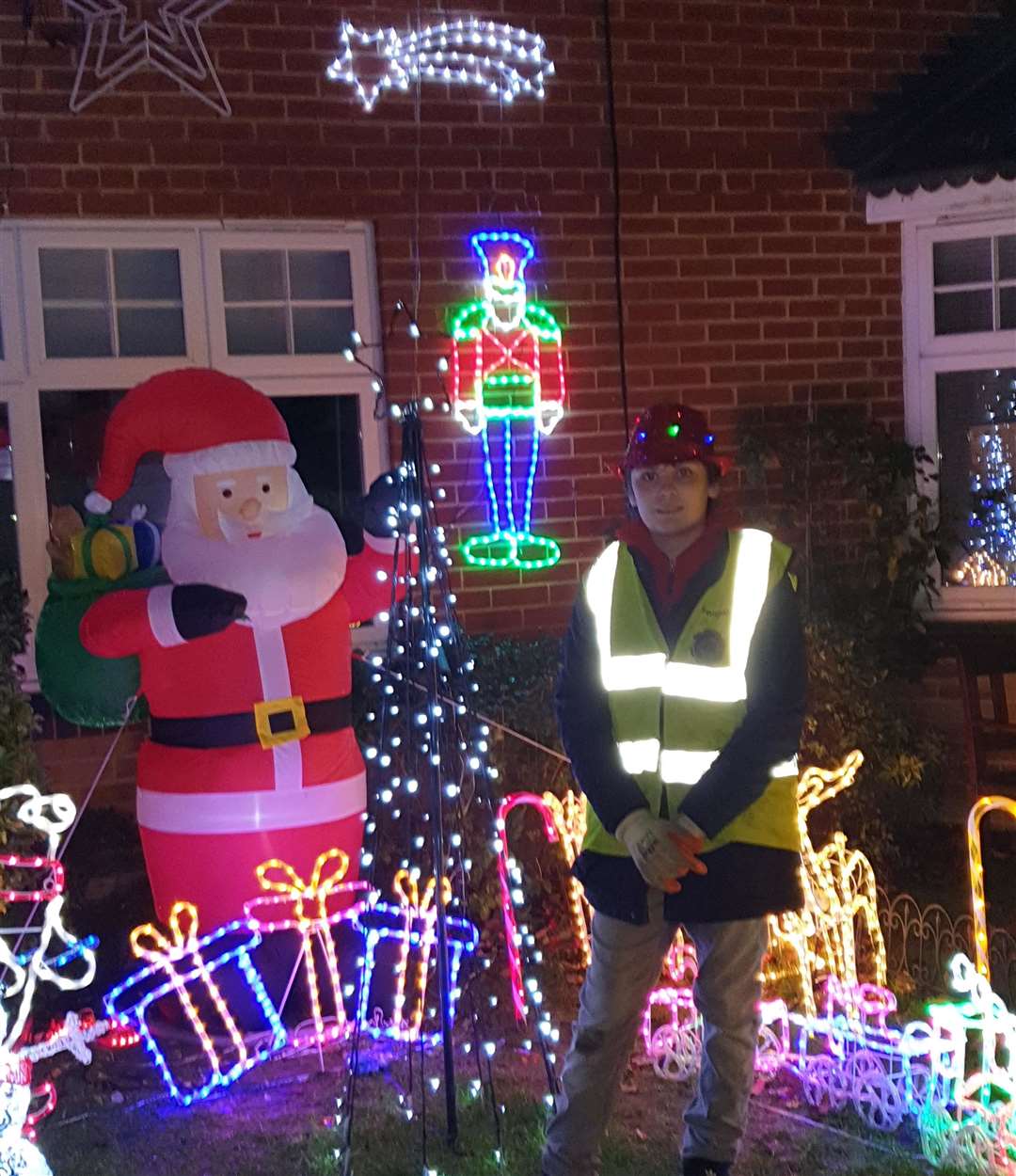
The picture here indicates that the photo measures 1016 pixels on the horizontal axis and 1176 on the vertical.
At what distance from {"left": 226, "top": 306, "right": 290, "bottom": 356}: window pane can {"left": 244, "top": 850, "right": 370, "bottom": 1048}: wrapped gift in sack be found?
2.35 metres

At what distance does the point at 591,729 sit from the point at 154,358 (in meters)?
3.16

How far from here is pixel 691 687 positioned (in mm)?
3381

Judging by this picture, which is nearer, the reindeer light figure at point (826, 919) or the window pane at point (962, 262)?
the reindeer light figure at point (826, 919)

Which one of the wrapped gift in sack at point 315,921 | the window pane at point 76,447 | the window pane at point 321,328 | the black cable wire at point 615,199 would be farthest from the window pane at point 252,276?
the wrapped gift in sack at point 315,921

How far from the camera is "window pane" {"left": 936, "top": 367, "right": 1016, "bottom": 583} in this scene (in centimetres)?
683

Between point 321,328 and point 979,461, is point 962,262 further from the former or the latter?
point 321,328

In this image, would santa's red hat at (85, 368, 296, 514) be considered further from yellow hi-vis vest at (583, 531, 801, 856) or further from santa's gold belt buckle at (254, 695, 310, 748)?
yellow hi-vis vest at (583, 531, 801, 856)

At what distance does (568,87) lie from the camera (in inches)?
247

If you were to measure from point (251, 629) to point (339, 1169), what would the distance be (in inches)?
66.5

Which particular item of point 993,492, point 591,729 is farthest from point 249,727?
point 993,492

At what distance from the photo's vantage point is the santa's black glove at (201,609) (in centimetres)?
446

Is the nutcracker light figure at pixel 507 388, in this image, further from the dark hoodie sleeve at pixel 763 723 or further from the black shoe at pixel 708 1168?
the black shoe at pixel 708 1168

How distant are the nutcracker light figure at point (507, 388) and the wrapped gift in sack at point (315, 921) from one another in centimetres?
177

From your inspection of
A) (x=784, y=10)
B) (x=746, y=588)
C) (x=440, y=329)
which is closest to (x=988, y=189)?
(x=784, y=10)
